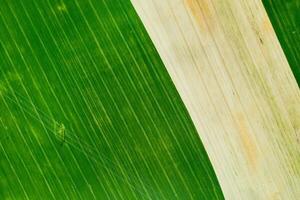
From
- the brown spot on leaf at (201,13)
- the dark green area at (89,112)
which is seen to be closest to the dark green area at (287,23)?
the brown spot on leaf at (201,13)

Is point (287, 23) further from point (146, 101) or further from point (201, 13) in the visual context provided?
point (146, 101)

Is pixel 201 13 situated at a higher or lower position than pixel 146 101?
higher

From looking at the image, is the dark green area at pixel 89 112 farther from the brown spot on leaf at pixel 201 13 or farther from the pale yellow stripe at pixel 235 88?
the brown spot on leaf at pixel 201 13

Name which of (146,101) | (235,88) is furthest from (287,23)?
(146,101)

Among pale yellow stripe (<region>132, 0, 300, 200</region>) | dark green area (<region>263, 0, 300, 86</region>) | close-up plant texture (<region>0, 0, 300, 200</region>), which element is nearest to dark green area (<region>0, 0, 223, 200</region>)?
close-up plant texture (<region>0, 0, 300, 200</region>)

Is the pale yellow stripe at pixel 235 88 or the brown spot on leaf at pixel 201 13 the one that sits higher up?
the brown spot on leaf at pixel 201 13

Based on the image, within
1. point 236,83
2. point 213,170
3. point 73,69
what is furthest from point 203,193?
point 73,69
